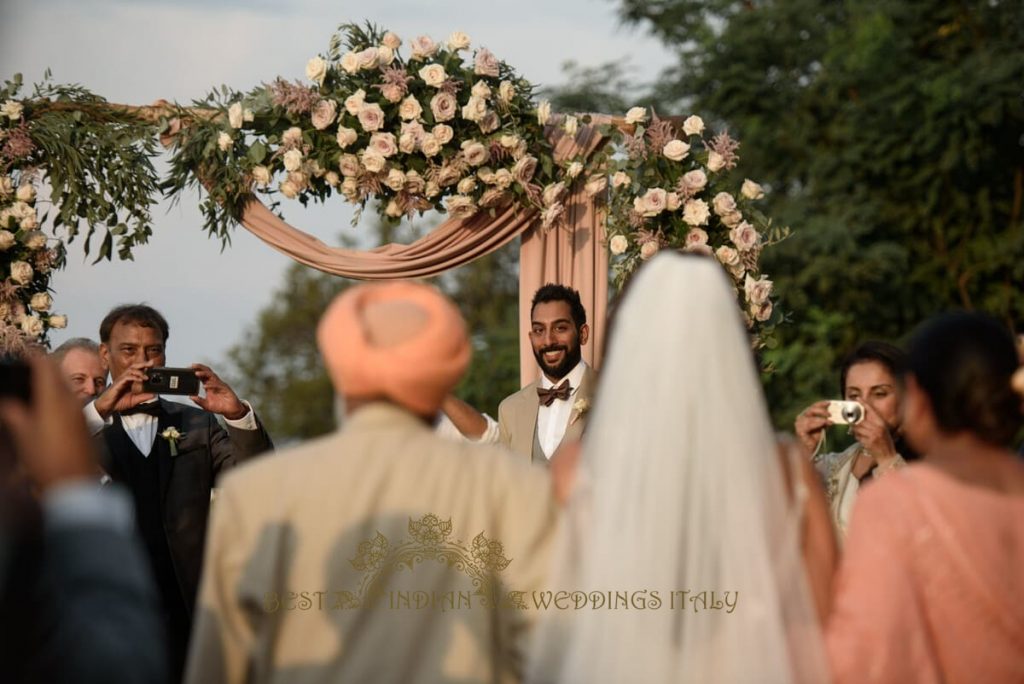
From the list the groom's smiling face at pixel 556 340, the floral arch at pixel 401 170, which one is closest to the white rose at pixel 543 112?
the floral arch at pixel 401 170

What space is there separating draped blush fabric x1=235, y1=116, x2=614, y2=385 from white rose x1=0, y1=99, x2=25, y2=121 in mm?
1513

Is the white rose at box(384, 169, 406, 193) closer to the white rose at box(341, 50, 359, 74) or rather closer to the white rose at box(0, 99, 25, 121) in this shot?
the white rose at box(341, 50, 359, 74)

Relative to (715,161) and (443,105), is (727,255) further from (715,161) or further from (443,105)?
(443,105)

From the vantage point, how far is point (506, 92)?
8.79 meters

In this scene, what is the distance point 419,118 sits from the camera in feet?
28.7

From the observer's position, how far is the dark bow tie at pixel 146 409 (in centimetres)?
758

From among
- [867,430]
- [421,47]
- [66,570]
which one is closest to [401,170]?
[421,47]

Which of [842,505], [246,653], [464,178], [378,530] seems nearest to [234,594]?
[246,653]

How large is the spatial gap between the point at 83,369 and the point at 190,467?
898 millimetres

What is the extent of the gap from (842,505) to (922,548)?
9.36ft

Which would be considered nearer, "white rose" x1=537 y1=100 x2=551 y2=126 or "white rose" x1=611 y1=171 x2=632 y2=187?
"white rose" x1=611 y1=171 x2=632 y2=187

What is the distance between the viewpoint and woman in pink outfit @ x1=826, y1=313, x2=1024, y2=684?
12.1 ft

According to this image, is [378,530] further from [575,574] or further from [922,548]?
[922,548]

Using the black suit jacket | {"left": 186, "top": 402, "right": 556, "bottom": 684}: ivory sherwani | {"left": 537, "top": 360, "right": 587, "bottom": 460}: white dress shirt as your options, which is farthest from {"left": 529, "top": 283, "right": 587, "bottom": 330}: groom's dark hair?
{"left": 186, "top": 402, "right": 556, "bottom": 684}: ivory sherwani
